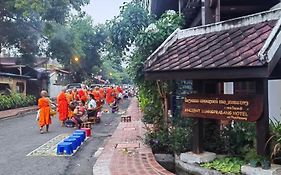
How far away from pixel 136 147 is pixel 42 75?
1083 inches

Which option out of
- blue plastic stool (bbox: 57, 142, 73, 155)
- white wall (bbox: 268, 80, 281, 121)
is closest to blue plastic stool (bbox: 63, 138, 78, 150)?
blue plastic stool (bbox: 57, 142, 73, 155)

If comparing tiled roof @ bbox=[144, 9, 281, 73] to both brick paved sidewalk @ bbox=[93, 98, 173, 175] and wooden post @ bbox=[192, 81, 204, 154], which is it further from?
brick paved sidewalk @ bbox=[93, 98, 173, 175]

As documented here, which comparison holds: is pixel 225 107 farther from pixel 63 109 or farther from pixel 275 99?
pixel 63 109

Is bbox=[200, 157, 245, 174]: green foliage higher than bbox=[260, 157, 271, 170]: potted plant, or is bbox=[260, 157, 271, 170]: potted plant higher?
bbox=[260, 157, 271, 170]: potted plant

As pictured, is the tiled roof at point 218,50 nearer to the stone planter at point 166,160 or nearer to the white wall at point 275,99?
the stone planter at point 166,160

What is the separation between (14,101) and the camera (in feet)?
83.0

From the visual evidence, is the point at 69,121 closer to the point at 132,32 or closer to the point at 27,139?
the point at 27,139

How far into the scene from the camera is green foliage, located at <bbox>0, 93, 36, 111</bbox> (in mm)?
23406

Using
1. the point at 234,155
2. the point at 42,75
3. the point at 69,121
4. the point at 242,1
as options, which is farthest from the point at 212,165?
the point at 42,75

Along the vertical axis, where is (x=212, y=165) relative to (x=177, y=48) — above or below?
below

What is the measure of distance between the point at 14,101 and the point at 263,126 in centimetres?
2295

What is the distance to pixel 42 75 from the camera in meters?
34.4

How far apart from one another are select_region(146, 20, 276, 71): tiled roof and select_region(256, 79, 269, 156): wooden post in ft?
1.85

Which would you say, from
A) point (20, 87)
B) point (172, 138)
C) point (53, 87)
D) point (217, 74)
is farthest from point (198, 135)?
point (53, 87)
